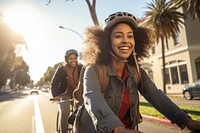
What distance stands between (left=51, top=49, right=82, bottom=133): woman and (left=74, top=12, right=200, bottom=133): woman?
2675mm

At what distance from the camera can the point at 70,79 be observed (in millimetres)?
4938

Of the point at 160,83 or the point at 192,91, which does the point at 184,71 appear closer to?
the point at 160,83

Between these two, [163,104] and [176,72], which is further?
[176,72]

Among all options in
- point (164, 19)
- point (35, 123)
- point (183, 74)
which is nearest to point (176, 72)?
point (183, 74)

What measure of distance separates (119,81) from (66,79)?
3066 millimetres

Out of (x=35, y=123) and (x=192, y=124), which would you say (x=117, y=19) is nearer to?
(x=192, y=124)

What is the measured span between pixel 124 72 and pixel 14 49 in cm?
5381

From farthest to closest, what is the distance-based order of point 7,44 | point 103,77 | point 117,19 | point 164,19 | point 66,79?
1. point 7,44
2. point 164,19
3. point 66,79
4. point 117,19
5. point 103,77

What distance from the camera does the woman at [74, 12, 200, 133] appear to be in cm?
197

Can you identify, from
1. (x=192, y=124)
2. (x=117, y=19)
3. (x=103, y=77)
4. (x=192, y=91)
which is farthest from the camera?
(x=192, y=91)

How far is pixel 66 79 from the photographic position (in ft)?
16.5

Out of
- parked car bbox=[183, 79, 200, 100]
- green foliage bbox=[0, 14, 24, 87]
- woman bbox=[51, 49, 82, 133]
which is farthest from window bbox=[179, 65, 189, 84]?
green foliage bbox=[0, 14, 24, 87]

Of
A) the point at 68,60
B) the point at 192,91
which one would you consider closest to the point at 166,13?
the point at 192,91

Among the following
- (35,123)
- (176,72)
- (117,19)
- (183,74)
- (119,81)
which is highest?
(176,72)
